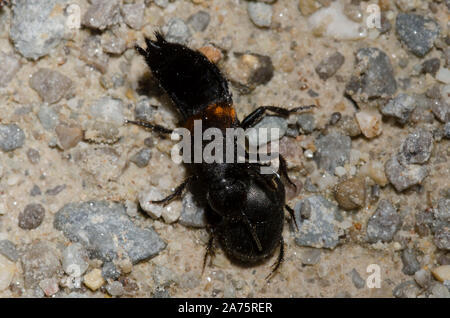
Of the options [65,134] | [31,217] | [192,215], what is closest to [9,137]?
[65,134]

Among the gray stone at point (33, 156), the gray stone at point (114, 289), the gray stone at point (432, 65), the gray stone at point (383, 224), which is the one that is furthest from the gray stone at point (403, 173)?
the gray stone at point (33, 156)

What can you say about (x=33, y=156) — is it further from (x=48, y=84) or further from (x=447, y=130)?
(x=447, y=130)

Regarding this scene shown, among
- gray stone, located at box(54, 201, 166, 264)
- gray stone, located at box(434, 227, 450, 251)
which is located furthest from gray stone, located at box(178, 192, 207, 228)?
gray stone, located at box(434, 227, 450, 251)

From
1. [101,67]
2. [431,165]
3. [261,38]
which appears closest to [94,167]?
[101,67]

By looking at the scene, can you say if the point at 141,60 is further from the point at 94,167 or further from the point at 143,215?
the point at 143,215

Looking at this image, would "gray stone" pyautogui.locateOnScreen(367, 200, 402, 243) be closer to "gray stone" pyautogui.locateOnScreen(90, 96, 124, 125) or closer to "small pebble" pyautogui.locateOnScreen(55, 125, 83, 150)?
"gray stone" pyautogui.locateOnScreen(90, 96, 124, 125)

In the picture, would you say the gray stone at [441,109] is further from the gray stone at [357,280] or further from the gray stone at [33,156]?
the gray stone at [33,156]

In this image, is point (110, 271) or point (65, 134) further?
point (65, 134)

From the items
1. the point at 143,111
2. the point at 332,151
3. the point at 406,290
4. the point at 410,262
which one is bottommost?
the point at 406,290
